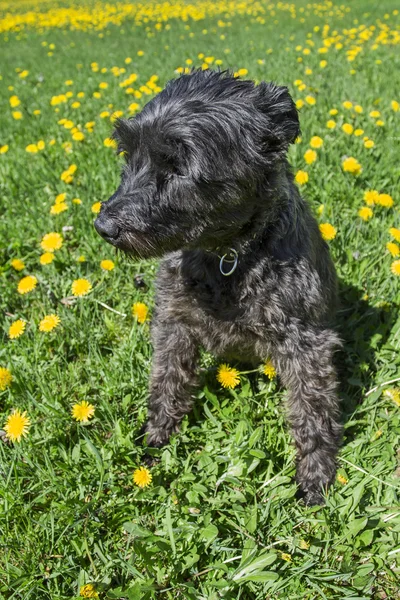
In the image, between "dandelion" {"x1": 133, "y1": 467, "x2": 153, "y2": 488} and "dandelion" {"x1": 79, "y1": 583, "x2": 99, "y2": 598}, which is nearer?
"dandelion" {"x1": 79, "y1": 583, "x2": 99, "y2": 598}

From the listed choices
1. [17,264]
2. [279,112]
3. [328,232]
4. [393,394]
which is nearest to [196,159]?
[279,112]

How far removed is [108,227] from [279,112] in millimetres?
1002

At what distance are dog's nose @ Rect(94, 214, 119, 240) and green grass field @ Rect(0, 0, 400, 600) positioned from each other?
1087 millimetres

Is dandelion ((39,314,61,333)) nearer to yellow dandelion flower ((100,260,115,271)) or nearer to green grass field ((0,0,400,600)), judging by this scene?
green grass field ((0,0,400,600))

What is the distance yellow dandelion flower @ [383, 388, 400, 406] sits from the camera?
9.56 feet

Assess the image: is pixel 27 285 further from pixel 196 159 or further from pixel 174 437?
pixel 196 159

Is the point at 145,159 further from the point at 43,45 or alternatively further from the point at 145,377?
the point at 43,45

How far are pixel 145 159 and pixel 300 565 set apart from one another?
2.13 m

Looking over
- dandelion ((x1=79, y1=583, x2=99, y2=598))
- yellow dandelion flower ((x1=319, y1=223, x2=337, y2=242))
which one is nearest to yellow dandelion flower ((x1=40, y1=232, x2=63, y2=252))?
yellow dandelion flower ((x1=319, y1=223, x2=337, y2=242))

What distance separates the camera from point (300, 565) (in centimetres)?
228

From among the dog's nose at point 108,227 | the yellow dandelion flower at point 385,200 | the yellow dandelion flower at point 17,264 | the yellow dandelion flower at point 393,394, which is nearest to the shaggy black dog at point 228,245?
the dog's nose at point 108,227

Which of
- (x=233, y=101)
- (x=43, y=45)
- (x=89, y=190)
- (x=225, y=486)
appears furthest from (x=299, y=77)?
(x=43, y=45)

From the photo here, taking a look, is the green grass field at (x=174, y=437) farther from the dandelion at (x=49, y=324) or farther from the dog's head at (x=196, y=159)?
the dog's head at (x=196, y=159)

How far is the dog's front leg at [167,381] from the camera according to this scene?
9.76 feet
